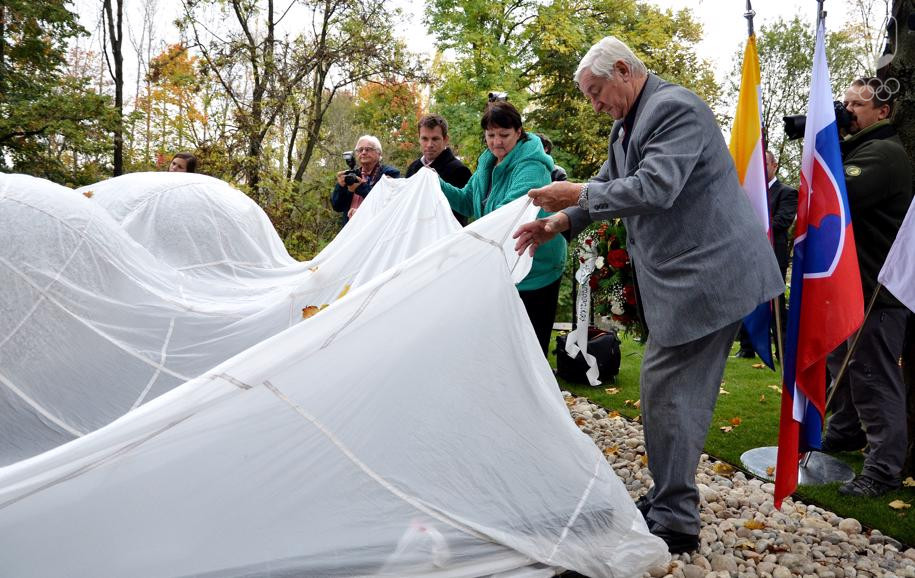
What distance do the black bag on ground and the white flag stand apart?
3.11 m

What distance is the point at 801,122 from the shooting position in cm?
343

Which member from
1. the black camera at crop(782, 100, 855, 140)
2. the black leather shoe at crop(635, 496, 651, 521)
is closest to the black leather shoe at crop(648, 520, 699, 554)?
the black leather shoe at crop(635, 496, 651, 521)

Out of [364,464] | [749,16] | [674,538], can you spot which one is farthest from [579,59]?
[364,464]

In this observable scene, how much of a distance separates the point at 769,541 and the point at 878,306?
1.35 meters

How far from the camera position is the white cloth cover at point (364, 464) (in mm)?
1764

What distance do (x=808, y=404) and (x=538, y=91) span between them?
1815cm

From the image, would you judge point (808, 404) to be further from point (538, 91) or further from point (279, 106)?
point (538, 91)

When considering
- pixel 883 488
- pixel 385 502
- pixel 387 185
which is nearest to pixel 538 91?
pixel 387 185

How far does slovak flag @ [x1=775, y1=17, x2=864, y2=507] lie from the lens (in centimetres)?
278

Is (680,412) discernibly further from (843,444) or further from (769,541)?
(843,444)

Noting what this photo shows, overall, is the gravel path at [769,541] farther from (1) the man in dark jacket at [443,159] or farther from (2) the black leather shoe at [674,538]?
(1) the man in dark jacket at [443,159]

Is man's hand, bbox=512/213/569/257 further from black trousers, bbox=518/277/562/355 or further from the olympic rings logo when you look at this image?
the olympic rings logo

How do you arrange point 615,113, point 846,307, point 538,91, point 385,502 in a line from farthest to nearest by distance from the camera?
1. point 538,91
2. point 846,307
3. point 615,113
4. point 385,502

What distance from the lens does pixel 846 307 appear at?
2783 millimetres
